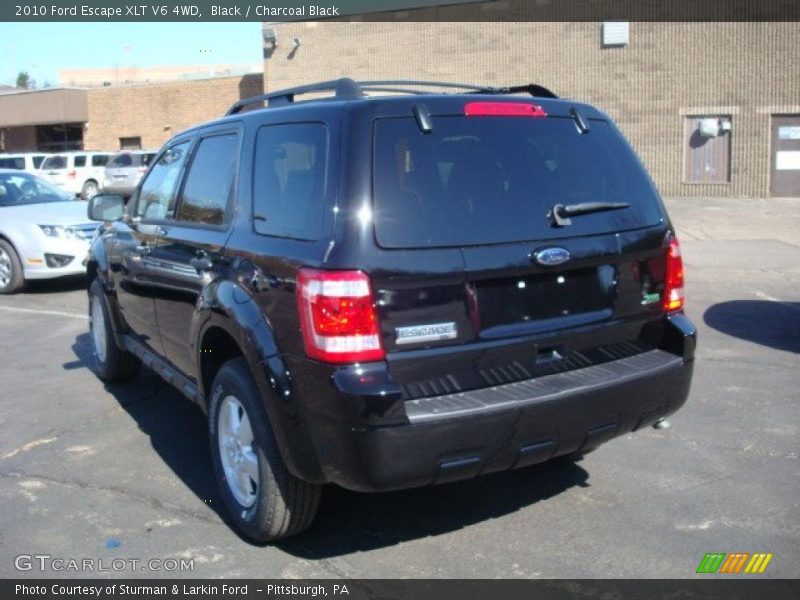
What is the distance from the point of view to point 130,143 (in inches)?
1625

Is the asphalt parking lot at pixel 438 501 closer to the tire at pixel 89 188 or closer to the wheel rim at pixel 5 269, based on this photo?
the wheel rim at pixel 5 269

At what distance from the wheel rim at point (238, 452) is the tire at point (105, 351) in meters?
2.41

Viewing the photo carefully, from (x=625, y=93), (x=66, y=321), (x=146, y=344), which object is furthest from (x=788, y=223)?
(x=146, y=344)

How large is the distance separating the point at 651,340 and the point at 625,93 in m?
24.2

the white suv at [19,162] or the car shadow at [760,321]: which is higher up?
the white suv at [19,162]

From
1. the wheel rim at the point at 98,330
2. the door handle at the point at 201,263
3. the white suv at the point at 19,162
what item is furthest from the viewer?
the white suv at the point at 19,162

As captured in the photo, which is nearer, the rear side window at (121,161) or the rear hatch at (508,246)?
the rear hatch at (508,246)

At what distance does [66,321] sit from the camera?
29.8 feet

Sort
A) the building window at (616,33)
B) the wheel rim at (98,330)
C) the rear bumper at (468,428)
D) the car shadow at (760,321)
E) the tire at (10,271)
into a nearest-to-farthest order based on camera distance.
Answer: the rear bumper at (468,428)
the wheel rim at (98,330)
the car shadow at (760,321)
the tire at (10,271)
the building window at (616,33)

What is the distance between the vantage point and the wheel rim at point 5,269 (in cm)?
1057

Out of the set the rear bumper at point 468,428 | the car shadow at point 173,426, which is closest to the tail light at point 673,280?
the rear bumper at point 468,428

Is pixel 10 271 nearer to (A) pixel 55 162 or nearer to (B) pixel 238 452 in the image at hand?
(B) pixel 238 452

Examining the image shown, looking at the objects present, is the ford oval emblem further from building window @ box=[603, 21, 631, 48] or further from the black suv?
building window @ box=[603, 21, 631, 48]
